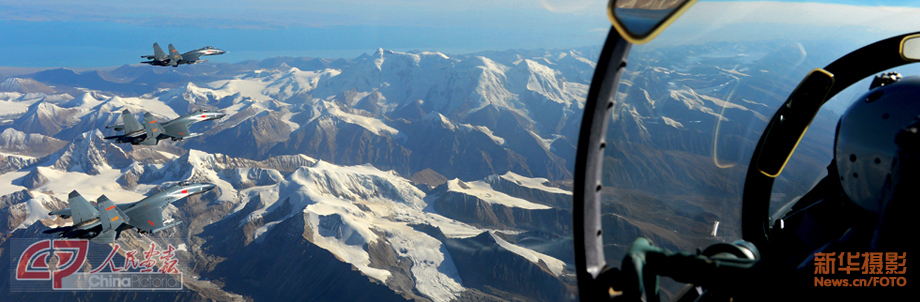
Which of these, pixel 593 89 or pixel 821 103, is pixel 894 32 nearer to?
pixel 821 103

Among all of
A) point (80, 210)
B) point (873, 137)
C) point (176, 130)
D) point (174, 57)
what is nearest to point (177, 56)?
point (174, 57)

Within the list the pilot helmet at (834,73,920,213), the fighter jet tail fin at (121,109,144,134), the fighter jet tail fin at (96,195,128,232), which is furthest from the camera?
the fighter jet tail fin at (121,109,144,134)

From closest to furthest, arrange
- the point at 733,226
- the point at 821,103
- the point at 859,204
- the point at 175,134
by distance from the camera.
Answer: the point at 859,204, the point at 821,103, the point at 733,226, the point at 175,134

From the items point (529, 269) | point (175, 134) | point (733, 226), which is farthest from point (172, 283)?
point (733, 226)

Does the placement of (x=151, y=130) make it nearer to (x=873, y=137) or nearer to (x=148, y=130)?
(x=148, y=130)

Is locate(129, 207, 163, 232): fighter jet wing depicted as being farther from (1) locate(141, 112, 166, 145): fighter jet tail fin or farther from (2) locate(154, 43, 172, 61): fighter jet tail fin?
(2) locate(154, 43, 172, 61): fighter jet tail fin

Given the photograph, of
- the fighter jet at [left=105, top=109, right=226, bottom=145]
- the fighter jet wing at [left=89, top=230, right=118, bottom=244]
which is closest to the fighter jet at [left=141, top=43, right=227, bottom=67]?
the fighter jet at [left=105, top=109, right=226, bottom=145]
